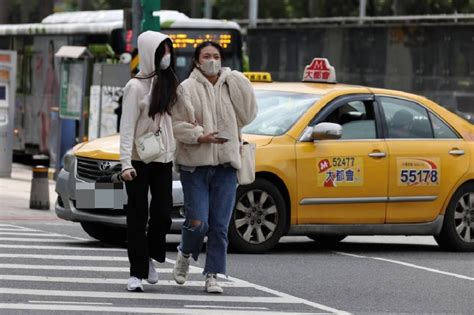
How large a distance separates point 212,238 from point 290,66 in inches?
721

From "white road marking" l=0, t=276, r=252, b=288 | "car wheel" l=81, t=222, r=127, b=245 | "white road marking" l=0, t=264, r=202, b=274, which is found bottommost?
"car wheel" l=81, t=222, r=127, b=245

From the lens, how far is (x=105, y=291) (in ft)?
35.3

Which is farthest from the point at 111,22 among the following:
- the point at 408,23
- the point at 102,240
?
the point at 102,240

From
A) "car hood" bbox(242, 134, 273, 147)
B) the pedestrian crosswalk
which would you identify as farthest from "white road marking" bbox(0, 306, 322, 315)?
"car hood" bbox(242, 134, 273, 147)

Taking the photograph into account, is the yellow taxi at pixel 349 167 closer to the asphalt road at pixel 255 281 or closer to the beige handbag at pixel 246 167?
the asphalt road at pixel 255 281

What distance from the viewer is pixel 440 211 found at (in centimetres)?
1488

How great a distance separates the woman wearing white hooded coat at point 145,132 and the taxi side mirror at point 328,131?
3.47m

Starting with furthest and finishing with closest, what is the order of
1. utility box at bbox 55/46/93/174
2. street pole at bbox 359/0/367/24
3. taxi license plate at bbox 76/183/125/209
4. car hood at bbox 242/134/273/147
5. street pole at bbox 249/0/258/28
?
street pole at bbox 249/0/258/28 < street pole at bbox 359/0/367/24 < utility box at bbox 55/46/93/174 < car hood at bbox 242/134/273/147 < taxi license plate at bbox 76/183/125/209

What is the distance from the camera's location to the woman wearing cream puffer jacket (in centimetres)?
1081

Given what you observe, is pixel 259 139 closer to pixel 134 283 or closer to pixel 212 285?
pixel 212 285

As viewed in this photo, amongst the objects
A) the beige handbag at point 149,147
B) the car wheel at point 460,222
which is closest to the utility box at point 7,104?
the car wheel at point 460,222

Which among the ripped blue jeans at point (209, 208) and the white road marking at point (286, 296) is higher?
the ripped blue jeans at point (209, 208)

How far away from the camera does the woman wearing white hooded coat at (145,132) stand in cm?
1054

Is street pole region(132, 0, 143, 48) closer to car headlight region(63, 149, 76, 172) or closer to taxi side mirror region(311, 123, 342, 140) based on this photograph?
car headlight region(63, 149, 76, 172)
